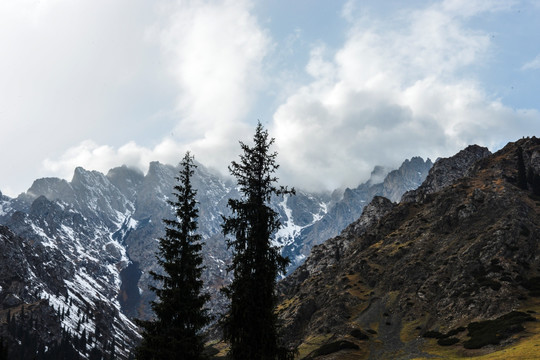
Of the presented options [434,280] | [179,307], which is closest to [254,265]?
[179,307]

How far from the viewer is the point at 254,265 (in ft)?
86.5

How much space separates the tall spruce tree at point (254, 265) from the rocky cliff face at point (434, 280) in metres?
80.6

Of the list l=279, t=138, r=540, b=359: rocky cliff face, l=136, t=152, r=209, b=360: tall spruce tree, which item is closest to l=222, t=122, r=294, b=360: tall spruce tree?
l=136, t=152, r=209, b=360: tall spruce tree

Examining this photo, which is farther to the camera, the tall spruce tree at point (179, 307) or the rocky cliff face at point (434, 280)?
the rocky cliff face at point (434, 280)

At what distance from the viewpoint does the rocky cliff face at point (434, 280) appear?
110m

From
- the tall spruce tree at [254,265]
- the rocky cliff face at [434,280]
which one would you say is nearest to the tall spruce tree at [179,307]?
the tall spruce tree at [254,265]

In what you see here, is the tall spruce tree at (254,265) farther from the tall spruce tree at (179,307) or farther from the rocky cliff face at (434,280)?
the rocky cliff face at (434,280)

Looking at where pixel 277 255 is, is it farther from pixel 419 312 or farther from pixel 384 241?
pixel 384 241

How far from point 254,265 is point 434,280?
419 feet

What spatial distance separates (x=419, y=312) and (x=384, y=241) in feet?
231

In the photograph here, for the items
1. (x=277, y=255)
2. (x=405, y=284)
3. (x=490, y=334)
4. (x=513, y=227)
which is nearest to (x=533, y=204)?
(x=513, y=227)

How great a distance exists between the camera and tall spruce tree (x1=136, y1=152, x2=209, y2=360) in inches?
1099

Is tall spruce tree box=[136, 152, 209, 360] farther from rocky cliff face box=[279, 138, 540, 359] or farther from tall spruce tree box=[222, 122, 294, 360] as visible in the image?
rocky cliff face box=[279, 138, 540, 359]

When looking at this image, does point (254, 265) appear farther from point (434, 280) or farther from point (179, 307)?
point (434, 280)
